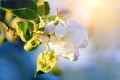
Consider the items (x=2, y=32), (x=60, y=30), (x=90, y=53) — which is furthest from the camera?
(x=90, y=53)

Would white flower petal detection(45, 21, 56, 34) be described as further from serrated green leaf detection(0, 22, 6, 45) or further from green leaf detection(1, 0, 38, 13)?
serrated green leaf detection(0, 22, 6, 45)

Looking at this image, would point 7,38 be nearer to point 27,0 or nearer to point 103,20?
point 27,0

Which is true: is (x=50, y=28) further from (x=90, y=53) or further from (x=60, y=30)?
(x=90, y=53)

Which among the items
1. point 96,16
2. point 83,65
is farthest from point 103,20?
point 83,65

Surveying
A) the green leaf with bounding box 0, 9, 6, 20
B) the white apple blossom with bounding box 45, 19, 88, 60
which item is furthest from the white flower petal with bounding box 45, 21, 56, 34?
the green leaf with bounding box 0, 9, 6, 20

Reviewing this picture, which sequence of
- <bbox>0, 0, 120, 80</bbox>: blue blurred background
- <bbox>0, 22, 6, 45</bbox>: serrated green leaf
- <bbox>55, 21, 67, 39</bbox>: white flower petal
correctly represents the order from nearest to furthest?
<bbox>55, 21, 67, 39</bbox>: white flower petal, <bbox>0, 22, 6, 45</bbox>: serrated green leaf, <bbox>0, 0, 120, 80</bbox>: blue blurred background

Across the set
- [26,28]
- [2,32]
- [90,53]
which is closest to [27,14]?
[26,28]
